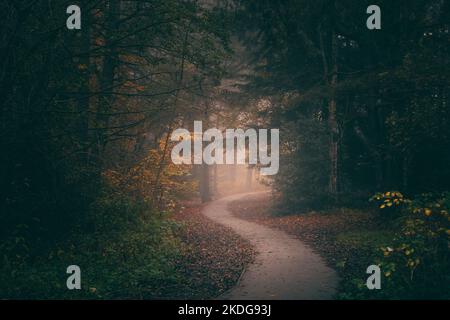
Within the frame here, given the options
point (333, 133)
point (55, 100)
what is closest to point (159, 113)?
point (55, 100)

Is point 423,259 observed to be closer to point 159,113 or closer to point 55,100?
point 55,100

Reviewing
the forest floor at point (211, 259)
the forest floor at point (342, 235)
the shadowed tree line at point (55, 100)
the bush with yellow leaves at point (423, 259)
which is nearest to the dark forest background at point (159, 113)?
the shadowed tree line at point (55, 100)

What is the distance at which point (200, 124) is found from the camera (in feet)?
79.3

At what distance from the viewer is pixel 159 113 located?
1473cm

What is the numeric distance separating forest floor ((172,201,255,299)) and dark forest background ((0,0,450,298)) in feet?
2.07

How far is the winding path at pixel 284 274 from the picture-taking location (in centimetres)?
758

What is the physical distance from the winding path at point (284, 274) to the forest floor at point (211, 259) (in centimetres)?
38

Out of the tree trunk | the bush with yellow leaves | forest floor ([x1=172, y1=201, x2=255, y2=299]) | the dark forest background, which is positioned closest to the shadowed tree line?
the dark forest background

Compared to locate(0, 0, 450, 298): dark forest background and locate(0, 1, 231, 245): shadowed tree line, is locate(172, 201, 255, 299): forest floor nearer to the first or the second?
locate(0, 0, 450, 298): dark forest background

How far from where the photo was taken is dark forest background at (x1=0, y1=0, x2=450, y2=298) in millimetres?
8203

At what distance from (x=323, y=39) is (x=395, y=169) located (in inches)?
304

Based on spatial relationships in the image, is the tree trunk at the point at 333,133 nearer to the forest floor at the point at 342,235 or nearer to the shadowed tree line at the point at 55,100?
the forest floor at the point at 342,235
